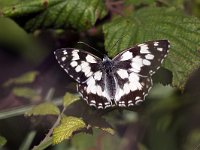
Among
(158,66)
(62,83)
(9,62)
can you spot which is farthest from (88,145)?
(9,62)

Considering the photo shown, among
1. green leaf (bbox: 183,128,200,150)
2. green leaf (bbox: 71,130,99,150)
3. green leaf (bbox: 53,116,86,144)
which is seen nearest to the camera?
green leaf (bbox: 53,116,86,144)

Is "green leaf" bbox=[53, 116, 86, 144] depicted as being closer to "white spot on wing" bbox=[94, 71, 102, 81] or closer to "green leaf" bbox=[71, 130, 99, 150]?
"white spot on wing" bbox=[94, 71, 102, 81]

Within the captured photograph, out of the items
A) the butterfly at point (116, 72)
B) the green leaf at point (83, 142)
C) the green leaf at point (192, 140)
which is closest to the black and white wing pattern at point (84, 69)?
the butterfly at point (116, 72)

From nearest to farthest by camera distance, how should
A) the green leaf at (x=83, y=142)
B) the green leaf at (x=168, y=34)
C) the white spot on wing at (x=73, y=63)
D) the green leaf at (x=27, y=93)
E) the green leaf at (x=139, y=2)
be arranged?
1. the green leaf at (x=168, y=34)
2. the white spot on wing at (x=73, y=63)
3. the green leaf at (x=139, y=2)
4. the green leaf at (x=83, y=142)
5. the green leaf at (x=27, y=93)

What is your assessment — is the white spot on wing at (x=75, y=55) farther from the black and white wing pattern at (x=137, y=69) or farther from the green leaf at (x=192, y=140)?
the green leaf at (x=192, y=140)

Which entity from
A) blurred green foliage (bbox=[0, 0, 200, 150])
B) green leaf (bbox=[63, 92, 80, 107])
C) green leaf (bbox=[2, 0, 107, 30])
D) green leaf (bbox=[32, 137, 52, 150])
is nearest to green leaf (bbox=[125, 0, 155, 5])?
blurred green foliage (bbox=[0, 0, 200, 150])

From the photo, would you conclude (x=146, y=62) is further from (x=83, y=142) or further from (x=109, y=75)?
(x=83, y=142)

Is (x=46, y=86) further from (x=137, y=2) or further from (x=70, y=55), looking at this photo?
(x=137, y=2)
